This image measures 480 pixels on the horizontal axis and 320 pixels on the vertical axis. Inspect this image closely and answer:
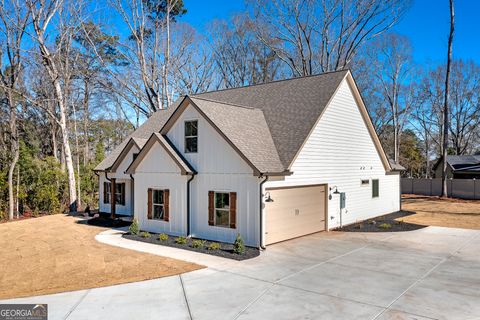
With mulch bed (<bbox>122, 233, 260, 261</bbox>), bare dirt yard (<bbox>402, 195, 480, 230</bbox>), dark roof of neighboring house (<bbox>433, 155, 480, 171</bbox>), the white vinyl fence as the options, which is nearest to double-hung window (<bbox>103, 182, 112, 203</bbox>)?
mulch bed (<bbox>122, 233, 260, 261</bbox>)

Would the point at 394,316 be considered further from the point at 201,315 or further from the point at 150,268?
the point at 150,268

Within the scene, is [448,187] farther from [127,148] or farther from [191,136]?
[127,148]

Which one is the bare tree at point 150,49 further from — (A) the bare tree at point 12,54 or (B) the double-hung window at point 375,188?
(B) the double-hung window at point 375,188

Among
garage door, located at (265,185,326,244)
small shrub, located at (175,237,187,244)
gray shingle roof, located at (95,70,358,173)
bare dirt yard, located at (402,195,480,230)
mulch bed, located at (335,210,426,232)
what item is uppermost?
gray shingle roof, located at (95,70,358,173)

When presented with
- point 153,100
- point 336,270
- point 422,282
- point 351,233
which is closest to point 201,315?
point 336,270

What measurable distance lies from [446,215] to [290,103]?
12.3 m

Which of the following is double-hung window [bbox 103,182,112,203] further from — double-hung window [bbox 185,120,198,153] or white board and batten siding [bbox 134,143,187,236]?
double-hung window [bbox 185,120,198,153]

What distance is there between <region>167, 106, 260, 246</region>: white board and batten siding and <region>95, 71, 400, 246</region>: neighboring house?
35 mm

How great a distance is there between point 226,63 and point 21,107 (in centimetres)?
1914

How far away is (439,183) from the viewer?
112 ft

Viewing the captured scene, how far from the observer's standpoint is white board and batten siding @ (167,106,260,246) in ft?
41.0

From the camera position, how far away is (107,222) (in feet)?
59.2

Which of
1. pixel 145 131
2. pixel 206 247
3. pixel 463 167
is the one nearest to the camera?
pixel 206 247

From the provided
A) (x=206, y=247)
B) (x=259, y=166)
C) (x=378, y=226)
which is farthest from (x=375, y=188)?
(x=206, y=247)
